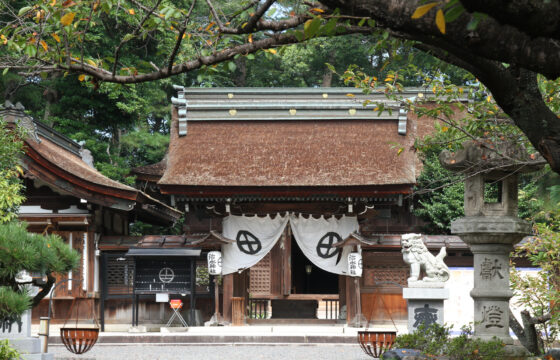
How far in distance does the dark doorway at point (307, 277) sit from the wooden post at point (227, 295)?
17.8ft

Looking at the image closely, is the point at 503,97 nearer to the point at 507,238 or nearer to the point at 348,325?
the point at 507,238

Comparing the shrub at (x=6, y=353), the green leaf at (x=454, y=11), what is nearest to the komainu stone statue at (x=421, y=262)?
the shrub at (x=6, y=353)

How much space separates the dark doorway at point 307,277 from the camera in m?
25.1

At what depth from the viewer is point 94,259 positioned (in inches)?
772

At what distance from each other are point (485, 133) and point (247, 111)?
1262cm

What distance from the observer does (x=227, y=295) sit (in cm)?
1931

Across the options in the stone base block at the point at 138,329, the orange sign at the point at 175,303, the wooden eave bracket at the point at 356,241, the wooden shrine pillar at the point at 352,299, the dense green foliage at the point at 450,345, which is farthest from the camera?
the wooden shrine pillar at the point at 352,299

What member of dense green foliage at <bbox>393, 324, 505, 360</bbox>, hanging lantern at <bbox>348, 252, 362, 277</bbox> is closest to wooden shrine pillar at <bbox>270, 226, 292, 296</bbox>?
hanging lantern at <bbox>348, 252, 362, 277</bbox>

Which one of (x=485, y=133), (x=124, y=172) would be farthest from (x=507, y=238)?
(x=124, y=172)

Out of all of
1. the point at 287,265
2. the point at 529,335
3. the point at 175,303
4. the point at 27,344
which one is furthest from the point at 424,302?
the point at 287,265

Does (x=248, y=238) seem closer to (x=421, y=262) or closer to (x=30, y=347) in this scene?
(x=421, y=262)

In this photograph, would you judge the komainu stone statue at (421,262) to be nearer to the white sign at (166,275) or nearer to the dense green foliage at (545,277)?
the dense green foliage at (545,277)

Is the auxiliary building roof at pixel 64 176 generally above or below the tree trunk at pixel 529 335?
above

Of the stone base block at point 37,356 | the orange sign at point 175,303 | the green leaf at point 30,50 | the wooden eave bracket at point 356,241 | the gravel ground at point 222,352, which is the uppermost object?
the green leaf at point 30,50
